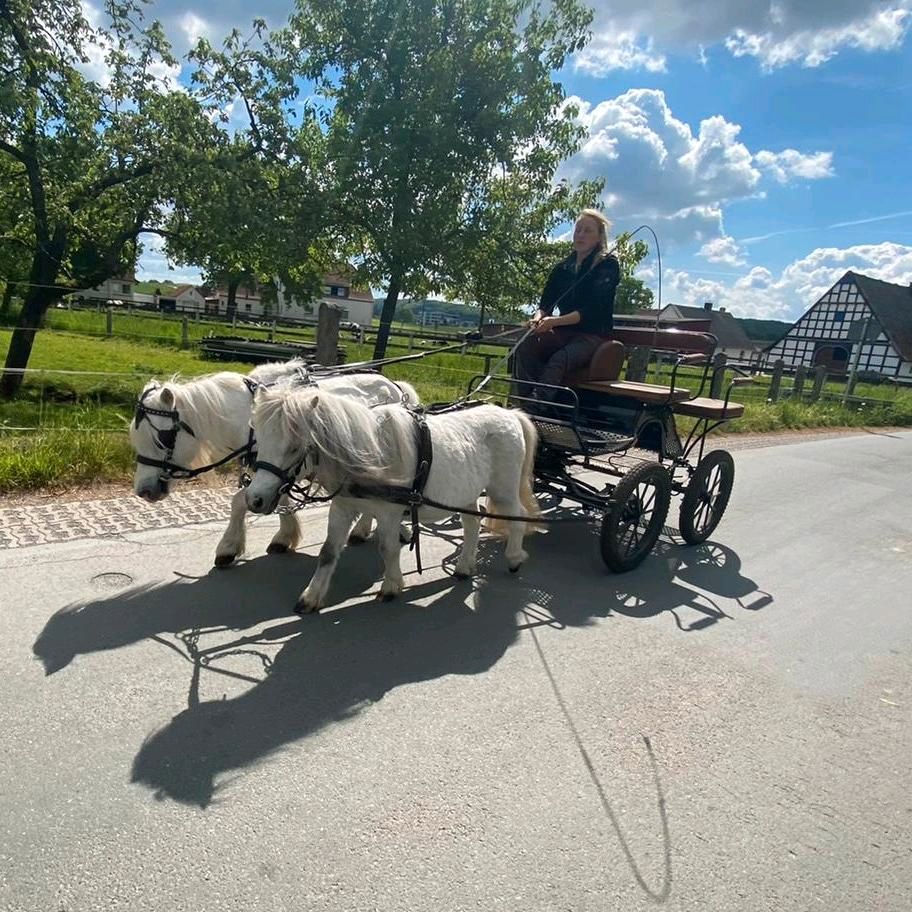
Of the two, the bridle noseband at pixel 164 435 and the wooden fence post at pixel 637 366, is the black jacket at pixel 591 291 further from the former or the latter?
the wooden fence post at pixel 637 366

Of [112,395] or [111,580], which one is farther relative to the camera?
[112,395]

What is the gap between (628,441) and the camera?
5.20 meters

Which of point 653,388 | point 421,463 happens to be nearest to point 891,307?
point 653,388

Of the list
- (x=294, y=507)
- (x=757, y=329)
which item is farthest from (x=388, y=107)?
(x=757, y=329)

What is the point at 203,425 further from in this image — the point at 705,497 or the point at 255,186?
the point at 255,186

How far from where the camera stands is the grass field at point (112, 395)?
5.61 metres

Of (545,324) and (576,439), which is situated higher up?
(545,324)

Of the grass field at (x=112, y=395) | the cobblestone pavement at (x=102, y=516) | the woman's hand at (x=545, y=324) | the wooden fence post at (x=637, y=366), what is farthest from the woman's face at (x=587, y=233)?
the wooden fence post at (x=637, y=366)

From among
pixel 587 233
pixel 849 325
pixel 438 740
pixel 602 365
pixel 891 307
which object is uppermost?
pixel 891 307

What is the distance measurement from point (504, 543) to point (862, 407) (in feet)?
55.0

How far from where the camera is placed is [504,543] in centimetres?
537

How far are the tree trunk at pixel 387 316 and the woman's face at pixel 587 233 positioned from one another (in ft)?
16.3

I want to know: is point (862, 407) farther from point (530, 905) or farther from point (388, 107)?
point (530, 905)

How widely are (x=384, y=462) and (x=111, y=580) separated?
1.91 metres
